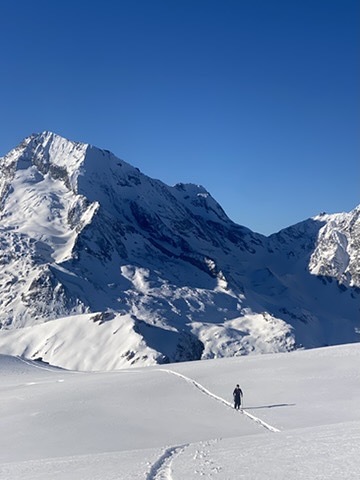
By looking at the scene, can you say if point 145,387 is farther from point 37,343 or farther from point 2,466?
point 37,343

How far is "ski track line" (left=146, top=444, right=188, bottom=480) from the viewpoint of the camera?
19622 mm

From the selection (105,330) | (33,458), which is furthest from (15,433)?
(105,330)

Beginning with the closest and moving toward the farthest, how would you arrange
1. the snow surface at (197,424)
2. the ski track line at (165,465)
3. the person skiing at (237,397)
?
1. the ski track line at (165,465)
2. the snow surface at (197,424)
3. the person skiing at (237,397)

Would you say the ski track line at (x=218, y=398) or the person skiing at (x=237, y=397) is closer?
the ski track line at (x=218, y=398)

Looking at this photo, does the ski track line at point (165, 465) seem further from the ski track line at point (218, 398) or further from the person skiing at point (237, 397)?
the person skiing at point (237, 397)

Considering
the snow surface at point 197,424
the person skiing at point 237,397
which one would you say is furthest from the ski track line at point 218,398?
the person skiing at point 237,397

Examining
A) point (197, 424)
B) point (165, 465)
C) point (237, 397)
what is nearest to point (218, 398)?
point (237, 397)

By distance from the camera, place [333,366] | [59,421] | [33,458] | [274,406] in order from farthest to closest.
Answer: [333,366], [274,406], [59,421], [33,458]

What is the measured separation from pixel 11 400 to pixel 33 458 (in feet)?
57.0

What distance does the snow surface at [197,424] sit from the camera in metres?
20.5

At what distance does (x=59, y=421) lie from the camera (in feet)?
110

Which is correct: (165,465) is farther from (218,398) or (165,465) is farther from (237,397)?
(218,398)

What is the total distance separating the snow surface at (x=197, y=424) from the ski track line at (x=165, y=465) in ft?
0.11

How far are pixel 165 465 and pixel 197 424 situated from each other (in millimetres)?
11099
